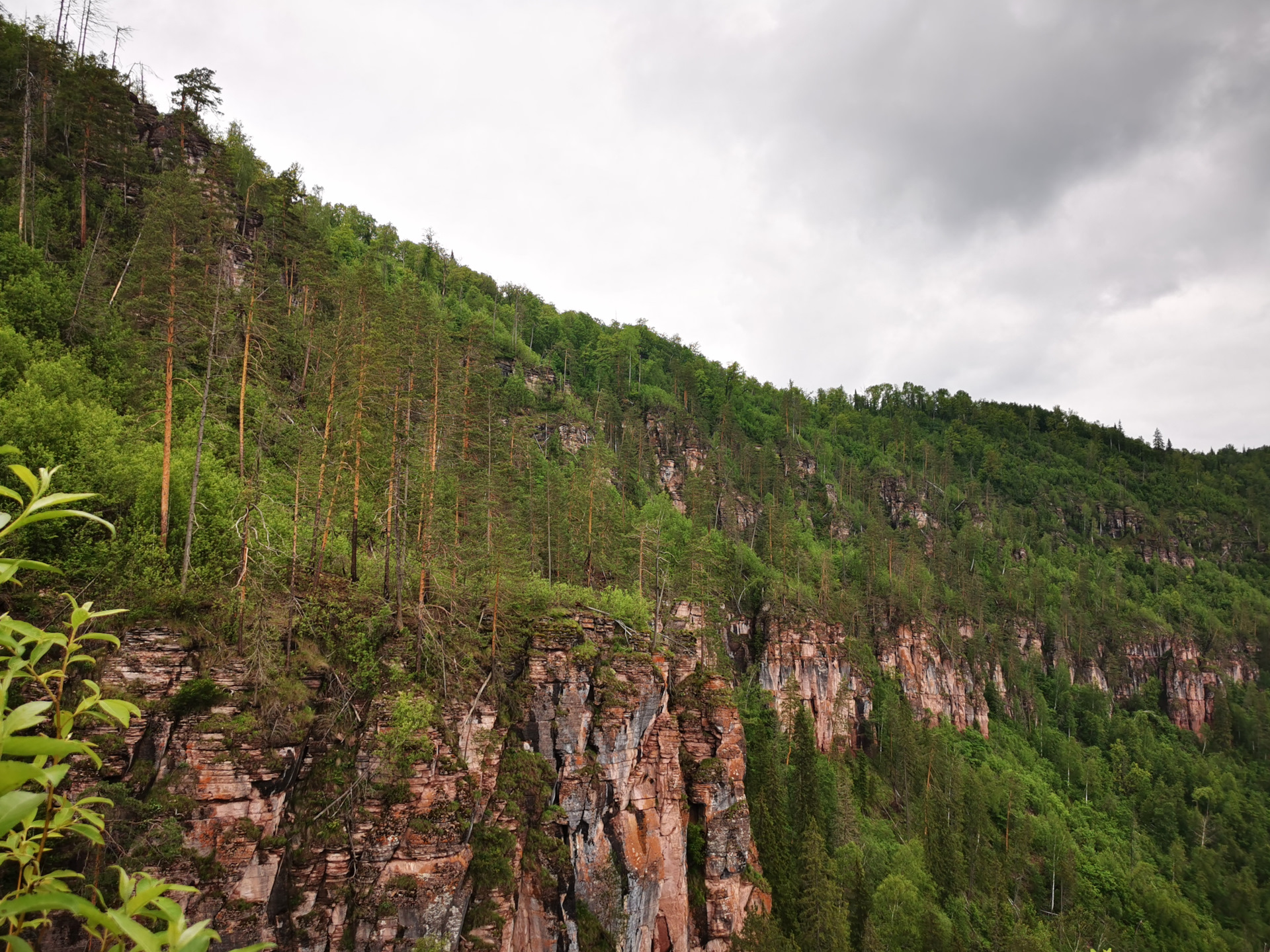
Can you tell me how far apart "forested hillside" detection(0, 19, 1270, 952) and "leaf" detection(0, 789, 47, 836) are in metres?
1.18

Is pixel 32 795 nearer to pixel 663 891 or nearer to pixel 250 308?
pixel 250 308

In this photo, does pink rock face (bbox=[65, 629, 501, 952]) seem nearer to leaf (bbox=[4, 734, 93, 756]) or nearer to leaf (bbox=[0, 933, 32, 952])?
leaf (bbox=[0, 933, 32, 952])

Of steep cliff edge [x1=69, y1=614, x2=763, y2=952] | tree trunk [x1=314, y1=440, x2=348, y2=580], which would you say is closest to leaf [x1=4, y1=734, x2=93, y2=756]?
steep cliff edge [x1=69, y1=614, x2=763, y2=952]

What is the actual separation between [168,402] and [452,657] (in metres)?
13.2

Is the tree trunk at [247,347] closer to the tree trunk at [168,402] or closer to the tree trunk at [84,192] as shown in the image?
the tree trunk at [168,402]

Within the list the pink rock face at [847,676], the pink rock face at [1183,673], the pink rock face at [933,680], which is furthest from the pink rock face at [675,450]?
the pink rock face at [1183,673]

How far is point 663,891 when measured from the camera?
28.7 meters

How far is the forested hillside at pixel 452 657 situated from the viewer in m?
18.5

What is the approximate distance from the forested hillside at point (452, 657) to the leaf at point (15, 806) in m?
1.18

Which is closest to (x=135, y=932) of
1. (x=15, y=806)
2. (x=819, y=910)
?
(x=15, y=806)

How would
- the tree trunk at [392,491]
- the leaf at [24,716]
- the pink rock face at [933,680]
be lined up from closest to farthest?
1. the leaf at [24,716]
2. the tree trunk at [392,491]
3. the pink rock face at [933,680]

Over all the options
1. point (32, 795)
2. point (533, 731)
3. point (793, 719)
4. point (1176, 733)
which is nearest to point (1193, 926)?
point (793, 719)

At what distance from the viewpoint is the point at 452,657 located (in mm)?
24359

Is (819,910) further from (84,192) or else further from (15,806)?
(84,192)
